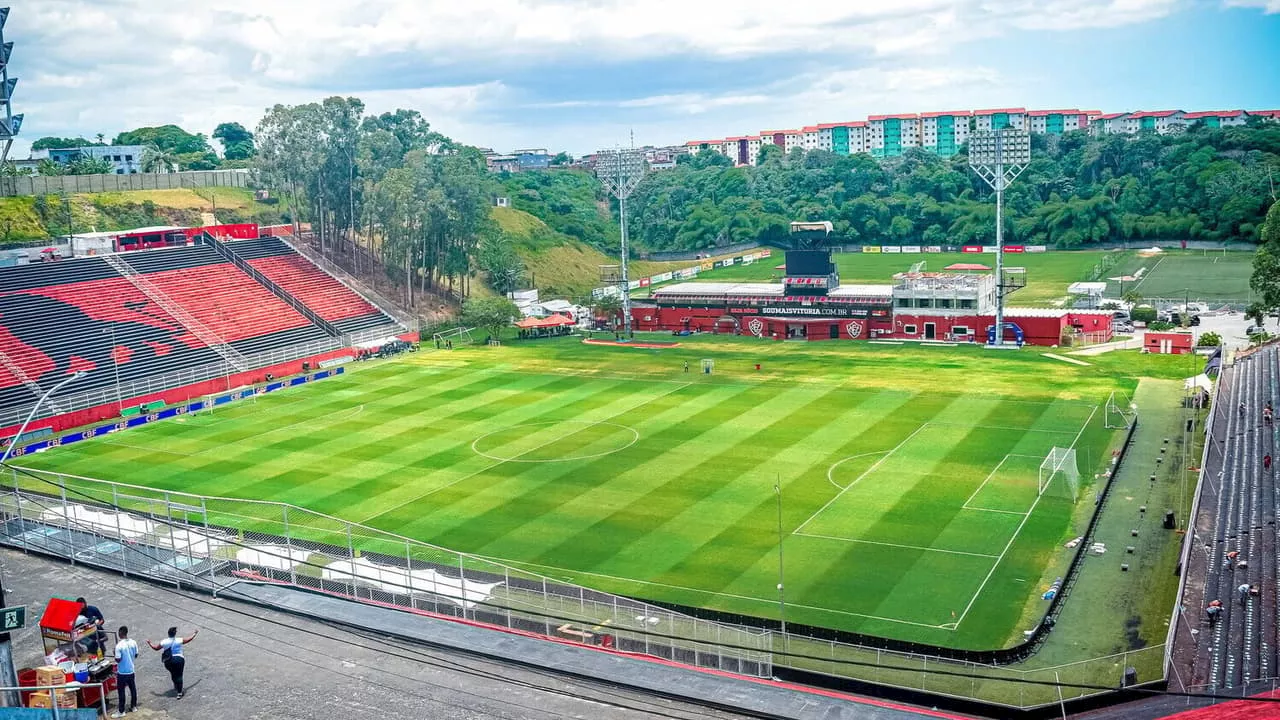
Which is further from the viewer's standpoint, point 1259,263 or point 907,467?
point 1259,263

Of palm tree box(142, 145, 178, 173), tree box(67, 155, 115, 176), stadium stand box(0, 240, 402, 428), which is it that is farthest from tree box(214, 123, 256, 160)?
stadium stand box(0, 240, 402, 428)

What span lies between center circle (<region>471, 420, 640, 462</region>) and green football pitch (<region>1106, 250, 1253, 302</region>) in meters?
62.0

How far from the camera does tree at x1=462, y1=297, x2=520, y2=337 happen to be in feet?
291

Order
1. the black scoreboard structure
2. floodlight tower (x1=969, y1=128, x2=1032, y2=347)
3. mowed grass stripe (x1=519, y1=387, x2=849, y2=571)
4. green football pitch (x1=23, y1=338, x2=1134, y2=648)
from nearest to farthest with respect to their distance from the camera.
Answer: green football pitch (x1=23, y1=338, x2=1134, y2=648)
mowed grass stripe (x1=519, y1=387, x2=849, y2=571)
floodlight tower (x1=969, y1=128, x2=1032, y2=347)
the black scoreboard structure

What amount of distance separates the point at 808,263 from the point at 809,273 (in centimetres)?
85

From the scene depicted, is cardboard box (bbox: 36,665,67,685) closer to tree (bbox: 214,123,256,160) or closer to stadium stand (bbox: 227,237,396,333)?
stadium stand (bbox: 227,237,396,333)

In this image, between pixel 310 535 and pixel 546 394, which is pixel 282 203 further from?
pixel 310 535

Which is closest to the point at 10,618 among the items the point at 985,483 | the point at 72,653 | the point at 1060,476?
the point at 72,653

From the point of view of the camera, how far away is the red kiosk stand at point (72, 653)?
22250mm

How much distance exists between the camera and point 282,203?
125m

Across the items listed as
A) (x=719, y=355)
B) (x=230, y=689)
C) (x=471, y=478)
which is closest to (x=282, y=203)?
(x=719, y=355)

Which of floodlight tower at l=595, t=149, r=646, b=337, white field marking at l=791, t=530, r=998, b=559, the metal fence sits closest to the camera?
the metal fence

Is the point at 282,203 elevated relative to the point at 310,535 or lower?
elevated

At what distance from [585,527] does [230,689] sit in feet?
61.3
